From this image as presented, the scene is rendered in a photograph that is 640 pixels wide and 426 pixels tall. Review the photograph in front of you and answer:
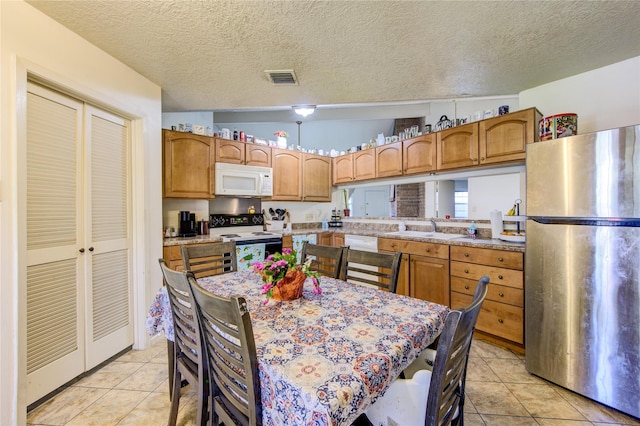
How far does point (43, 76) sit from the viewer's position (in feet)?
5.08

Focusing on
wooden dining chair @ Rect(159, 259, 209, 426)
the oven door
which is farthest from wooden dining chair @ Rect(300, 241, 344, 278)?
the oven door

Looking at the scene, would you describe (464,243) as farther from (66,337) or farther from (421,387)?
(66,337)

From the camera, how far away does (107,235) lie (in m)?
2.04

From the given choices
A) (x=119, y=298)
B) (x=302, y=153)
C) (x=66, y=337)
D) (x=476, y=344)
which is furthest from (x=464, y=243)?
(x=66, y=337)

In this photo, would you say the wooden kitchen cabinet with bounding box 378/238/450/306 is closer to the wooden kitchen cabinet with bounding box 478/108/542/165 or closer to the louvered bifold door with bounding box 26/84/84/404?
the wooden kitchen cabinet with bounding box 478/108/542/165

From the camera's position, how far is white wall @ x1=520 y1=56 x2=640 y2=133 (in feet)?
6.37

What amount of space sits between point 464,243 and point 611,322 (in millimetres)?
1051

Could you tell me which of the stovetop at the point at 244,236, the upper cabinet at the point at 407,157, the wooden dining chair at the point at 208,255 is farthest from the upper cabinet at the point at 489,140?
the wooden dining chair at the point at 208,255

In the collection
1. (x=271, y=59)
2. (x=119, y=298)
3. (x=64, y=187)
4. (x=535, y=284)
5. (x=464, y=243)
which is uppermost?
(x=271, y=59)

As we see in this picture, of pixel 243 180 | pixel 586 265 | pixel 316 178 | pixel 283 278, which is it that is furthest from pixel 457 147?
pixel 243 180

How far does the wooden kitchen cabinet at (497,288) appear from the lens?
7.04 feet

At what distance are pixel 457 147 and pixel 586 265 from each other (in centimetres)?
157

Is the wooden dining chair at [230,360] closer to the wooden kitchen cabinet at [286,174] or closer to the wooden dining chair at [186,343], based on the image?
the wooden dining chair at [186,343]

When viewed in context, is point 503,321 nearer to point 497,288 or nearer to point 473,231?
point 497,288
